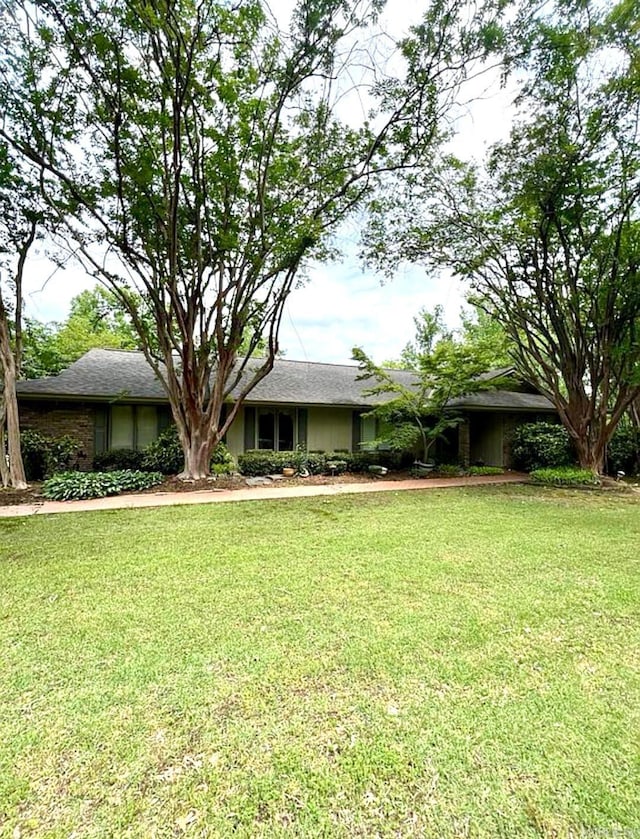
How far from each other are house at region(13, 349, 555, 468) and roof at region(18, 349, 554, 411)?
26mm

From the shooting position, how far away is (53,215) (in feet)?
30.9

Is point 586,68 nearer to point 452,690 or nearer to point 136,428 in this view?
point 452,690

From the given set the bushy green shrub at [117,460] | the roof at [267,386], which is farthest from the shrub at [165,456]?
the roof at [267,386]

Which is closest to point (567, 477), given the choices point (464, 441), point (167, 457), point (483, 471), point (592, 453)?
point (592, 453)

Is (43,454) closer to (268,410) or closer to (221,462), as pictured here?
(221,462)

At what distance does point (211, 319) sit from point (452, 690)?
9.76 metres

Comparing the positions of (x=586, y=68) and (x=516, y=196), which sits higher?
(x=586, y=68)

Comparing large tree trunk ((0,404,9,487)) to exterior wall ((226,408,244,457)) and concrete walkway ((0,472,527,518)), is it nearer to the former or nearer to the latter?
concrete walkway ((0,472,527,518))

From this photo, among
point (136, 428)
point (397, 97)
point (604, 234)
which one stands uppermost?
point (397, 97)

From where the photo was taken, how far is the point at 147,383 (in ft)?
40.4

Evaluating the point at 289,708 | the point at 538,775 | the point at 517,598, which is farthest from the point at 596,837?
the point at 517,598

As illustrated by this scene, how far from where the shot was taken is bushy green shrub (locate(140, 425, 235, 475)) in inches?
436

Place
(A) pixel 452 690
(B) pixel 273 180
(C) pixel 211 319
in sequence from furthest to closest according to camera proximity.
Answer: (C) pixel 211 319
(B) pixel 273 180
(A) pixel 452 690

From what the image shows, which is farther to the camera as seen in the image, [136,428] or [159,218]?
[136,428]
